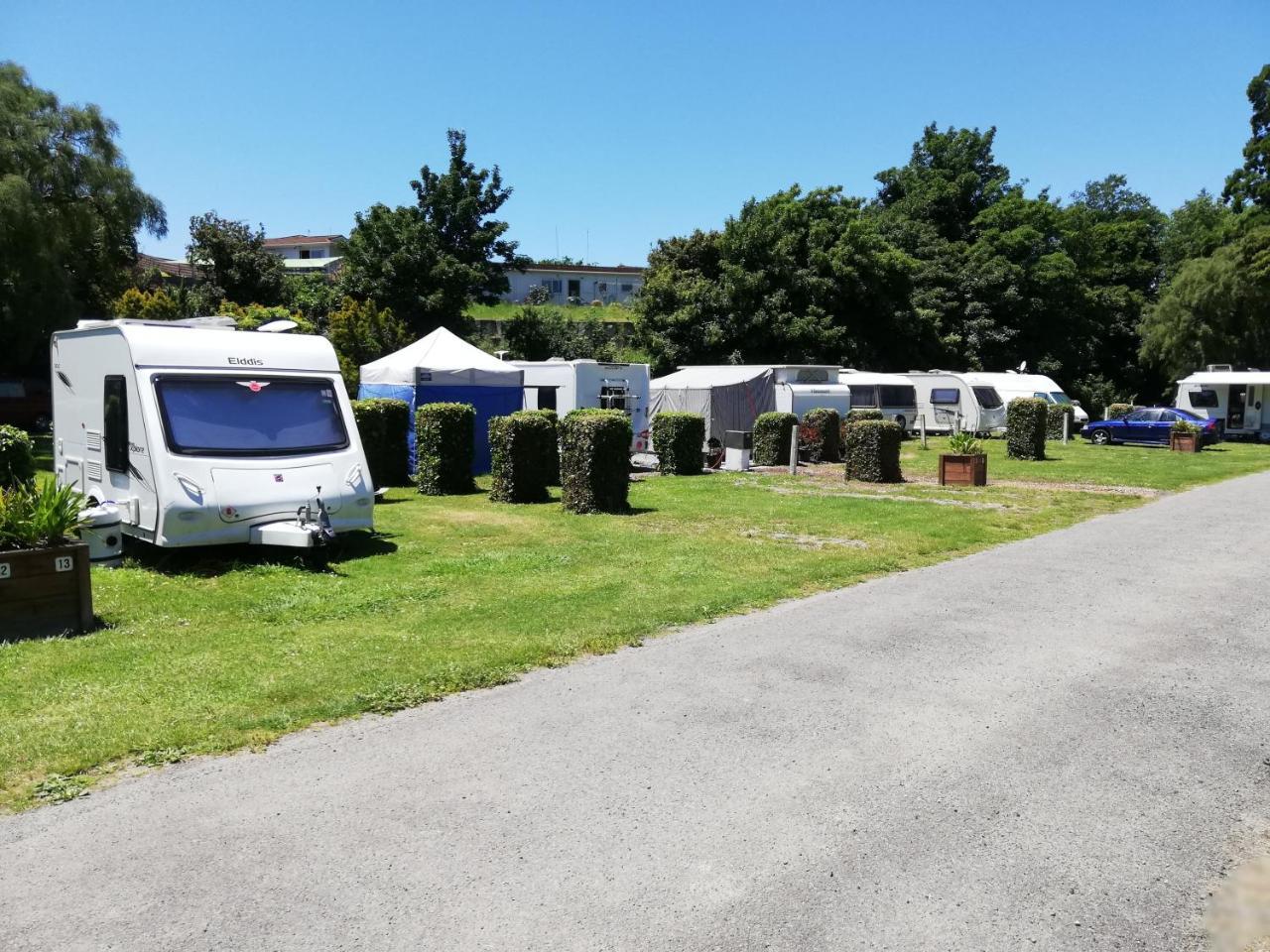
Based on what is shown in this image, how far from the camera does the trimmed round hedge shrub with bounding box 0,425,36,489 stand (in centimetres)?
1218

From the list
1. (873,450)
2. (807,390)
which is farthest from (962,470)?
(807,390)

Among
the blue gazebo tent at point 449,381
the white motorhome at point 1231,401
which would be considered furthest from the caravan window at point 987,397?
the blue gazebo tent at point 449,381

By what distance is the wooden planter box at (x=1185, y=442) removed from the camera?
28.2m

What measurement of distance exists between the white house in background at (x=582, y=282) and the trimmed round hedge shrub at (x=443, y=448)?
4861 cm

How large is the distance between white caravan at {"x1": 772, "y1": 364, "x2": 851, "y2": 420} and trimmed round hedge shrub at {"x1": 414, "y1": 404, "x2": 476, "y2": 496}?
11185mm

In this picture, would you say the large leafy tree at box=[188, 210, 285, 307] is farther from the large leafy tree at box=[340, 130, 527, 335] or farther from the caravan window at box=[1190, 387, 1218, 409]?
the caravan window at box=[1190, 387, 1218, 409]

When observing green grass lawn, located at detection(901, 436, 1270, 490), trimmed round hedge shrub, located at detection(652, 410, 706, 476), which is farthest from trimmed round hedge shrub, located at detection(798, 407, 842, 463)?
trimmed round hedge shrub, located at detection(652, 410, 706, 476)

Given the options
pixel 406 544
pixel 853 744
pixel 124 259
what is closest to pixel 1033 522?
pixel 406 544

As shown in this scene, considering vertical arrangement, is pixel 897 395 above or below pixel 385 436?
above

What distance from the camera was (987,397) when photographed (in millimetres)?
33344

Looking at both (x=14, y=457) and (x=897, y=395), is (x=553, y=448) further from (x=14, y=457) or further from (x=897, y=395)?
(x=897, y=395)

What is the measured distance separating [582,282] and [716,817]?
64.1 meters

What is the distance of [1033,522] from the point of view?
43.9 feet

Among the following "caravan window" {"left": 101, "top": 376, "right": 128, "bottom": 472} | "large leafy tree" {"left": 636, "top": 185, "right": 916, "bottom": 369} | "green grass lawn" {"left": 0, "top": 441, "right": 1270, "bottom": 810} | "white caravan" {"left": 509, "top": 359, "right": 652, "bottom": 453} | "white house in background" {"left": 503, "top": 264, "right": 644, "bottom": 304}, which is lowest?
"green grass lawn" {"left": 0, "top": 441, "right": 1270, "bottom": 810}
